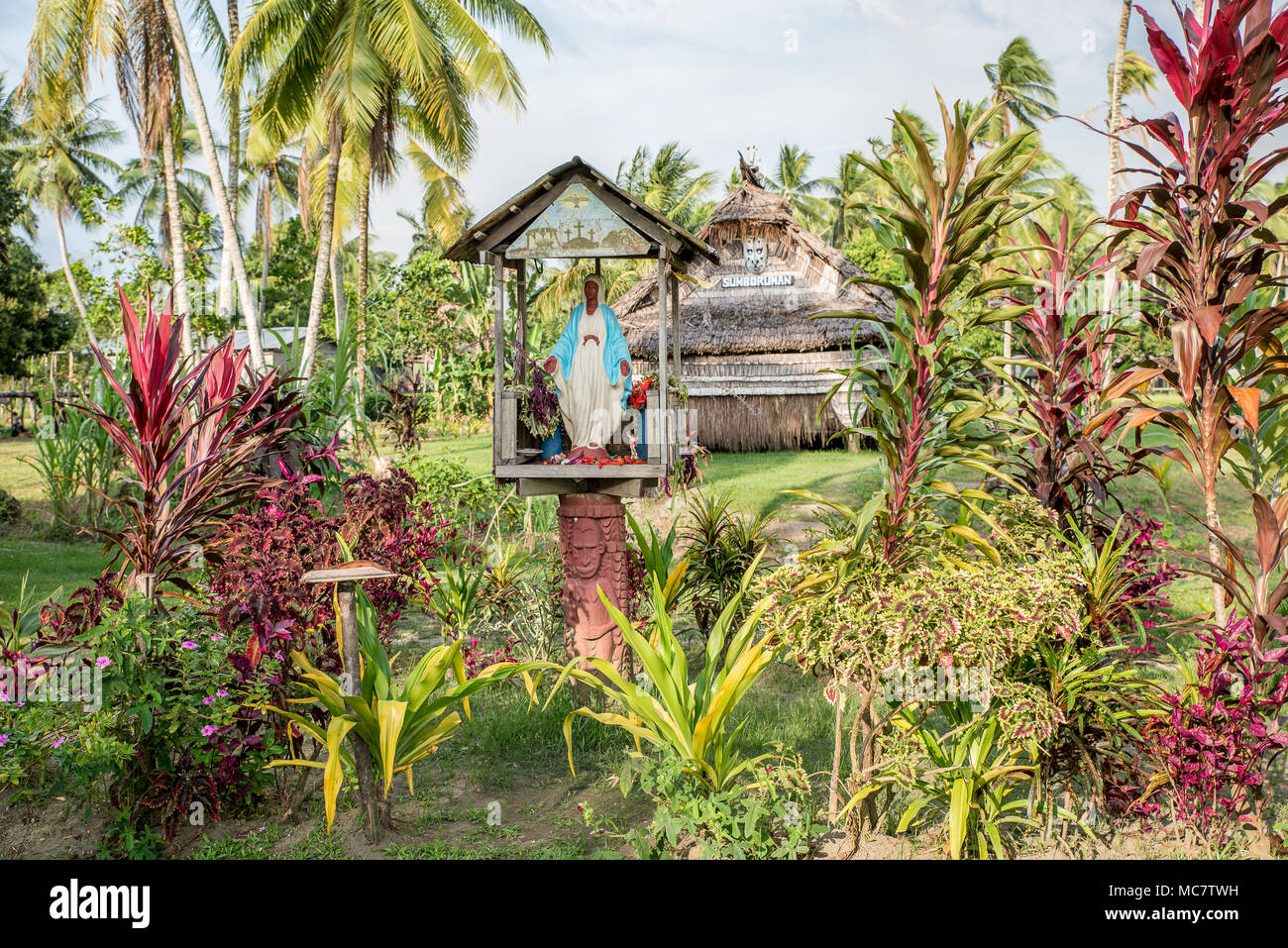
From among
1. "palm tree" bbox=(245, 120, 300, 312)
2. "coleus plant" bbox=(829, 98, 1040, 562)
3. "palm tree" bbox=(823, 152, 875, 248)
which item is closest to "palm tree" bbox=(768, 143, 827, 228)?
"palm tree" bbox=(823, 152, 875, 248)

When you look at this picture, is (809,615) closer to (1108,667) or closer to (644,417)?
(1108,667)

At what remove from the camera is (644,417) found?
5652 mm

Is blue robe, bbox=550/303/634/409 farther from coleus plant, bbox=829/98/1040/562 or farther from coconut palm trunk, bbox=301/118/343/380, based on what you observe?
coconut palm trunk, bbox=301/118/343/380

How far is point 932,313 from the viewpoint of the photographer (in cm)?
346

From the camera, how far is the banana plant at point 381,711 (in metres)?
3.45

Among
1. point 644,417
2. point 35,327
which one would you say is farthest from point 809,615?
point 35,327

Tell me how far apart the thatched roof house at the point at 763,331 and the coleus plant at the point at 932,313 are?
13.1m

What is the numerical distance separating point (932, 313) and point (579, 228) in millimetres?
2512

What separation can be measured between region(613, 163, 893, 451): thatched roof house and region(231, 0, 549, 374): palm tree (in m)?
4.65

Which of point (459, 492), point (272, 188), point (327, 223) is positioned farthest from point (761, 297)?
point (272, 188)

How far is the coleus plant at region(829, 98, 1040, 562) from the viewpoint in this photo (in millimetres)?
3414
